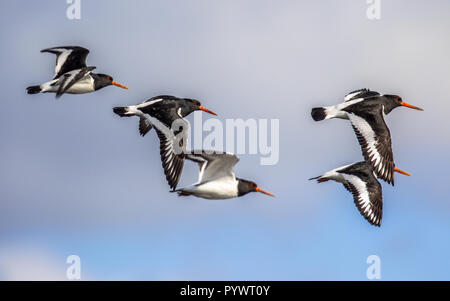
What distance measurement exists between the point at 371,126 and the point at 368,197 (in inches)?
47.5

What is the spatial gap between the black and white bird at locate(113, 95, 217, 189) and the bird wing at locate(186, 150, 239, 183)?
48.8 inches

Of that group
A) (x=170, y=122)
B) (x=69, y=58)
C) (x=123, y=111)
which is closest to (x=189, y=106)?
(x=170, y=122)

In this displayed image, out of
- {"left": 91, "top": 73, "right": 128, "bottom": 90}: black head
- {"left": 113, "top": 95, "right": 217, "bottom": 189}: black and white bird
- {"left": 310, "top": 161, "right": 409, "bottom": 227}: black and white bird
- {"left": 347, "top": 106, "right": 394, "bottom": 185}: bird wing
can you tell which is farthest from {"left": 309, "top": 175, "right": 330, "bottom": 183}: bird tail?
{"left": 91, "top": 73, "right": 128, "bottom": 90}: black head

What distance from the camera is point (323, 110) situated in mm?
14664

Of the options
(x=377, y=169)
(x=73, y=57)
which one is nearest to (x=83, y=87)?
(x=73, y=57)

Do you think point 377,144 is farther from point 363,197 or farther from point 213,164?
point 213,164

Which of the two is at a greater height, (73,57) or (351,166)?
(73,57)

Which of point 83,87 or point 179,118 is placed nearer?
point 179,118

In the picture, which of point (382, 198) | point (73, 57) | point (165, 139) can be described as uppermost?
point (73, 57)

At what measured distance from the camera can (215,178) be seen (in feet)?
40.5

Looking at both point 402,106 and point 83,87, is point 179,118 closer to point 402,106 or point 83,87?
point 83,87

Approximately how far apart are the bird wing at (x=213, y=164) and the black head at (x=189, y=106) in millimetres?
2505

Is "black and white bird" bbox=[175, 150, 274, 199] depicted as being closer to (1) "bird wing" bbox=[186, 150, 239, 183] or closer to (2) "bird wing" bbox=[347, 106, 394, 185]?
(1) "bird wing" bbox=[186, 150, 239, 183]

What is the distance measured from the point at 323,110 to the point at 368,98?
704 millimetres
